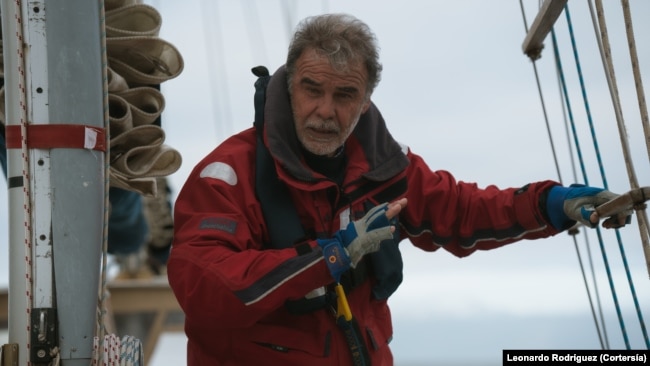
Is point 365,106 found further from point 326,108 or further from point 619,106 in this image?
point 619,106

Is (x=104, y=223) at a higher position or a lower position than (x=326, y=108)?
lower

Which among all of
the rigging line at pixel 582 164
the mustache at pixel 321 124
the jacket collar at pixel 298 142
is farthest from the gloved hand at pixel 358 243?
the rigging line at pixel 582 164

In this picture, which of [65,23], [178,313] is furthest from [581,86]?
[178,313]

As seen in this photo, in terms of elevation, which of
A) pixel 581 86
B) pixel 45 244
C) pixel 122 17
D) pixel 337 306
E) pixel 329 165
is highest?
pixel 122 17

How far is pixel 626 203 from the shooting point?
260 centimetres

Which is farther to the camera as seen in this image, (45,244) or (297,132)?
Answer: (297,132)

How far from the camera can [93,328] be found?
2.56 meters

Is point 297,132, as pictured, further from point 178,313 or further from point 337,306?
point 178,313

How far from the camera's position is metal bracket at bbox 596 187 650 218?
8.34 ft

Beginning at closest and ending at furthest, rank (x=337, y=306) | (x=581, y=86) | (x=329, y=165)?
(x=337, y=306) < (x=329, y=165) < (x=581, y=86)

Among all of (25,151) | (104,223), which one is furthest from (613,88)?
(25,151)

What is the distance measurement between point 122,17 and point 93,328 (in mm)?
991

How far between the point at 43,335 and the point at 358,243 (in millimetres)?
734

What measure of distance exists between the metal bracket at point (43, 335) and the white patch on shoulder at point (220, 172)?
492mm
